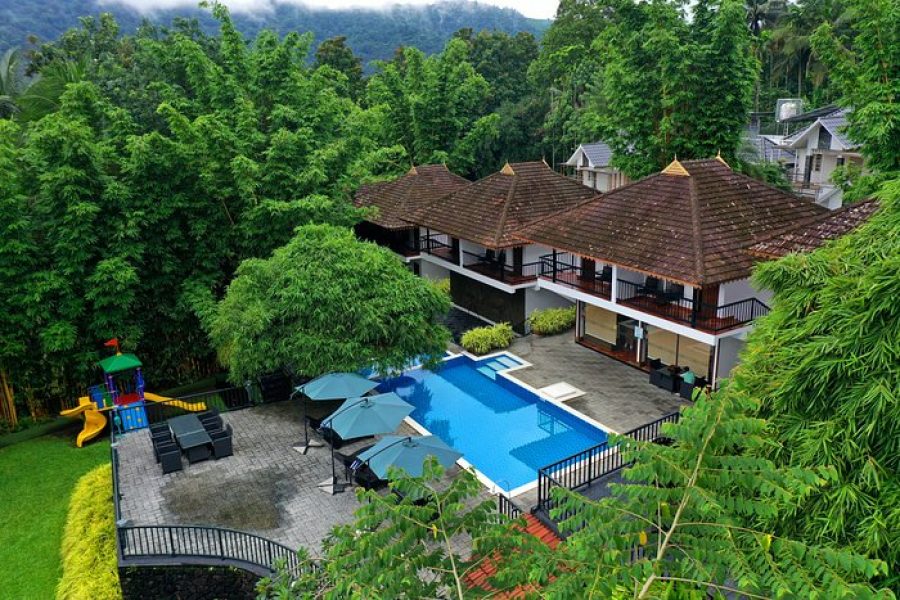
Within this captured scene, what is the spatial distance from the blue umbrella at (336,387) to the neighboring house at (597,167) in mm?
30777

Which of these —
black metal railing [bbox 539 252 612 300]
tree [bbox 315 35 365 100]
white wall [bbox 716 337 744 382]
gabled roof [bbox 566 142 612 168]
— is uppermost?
tree [bbox 315 35 365 100]

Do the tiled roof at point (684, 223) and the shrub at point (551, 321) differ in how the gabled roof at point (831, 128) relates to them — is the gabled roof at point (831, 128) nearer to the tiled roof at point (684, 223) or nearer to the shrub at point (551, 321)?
the tiled roof at point (684, 223)

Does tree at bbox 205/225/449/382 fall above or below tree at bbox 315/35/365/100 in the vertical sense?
below

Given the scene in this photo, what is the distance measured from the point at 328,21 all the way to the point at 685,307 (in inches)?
4747

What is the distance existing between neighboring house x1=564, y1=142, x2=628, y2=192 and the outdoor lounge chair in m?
34.0

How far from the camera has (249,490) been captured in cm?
1552

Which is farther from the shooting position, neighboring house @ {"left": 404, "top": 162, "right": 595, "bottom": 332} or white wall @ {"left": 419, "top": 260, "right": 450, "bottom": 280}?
white wall @ {"left": 419, "top": 260, "right": 450, "bottom": 280}

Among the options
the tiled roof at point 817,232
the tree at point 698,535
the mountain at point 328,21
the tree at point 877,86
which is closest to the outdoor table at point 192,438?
the tree at point 698,535

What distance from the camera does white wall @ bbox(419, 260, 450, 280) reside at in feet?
103

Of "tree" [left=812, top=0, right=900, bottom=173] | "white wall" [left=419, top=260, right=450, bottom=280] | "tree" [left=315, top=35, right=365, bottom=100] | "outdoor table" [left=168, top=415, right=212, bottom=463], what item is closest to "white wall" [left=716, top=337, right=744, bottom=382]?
"tree" [left=812, top=0, right=900, bottom=173]

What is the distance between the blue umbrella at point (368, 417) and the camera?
1495 cm

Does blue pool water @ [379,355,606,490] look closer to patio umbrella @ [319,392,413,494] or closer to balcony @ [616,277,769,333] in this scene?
patio umbrella @ [319,392,413,494]

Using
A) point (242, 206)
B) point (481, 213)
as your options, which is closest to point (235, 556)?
point (242, 206)

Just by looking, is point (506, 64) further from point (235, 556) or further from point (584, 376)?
point (235, 556)
